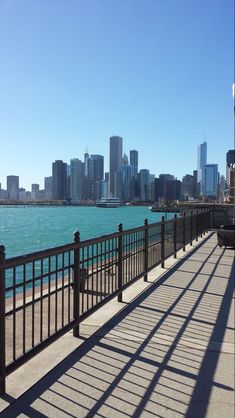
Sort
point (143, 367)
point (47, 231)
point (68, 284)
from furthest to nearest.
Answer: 1. point (47, 231)
2. point (68, 284)
3. point (143, 367)

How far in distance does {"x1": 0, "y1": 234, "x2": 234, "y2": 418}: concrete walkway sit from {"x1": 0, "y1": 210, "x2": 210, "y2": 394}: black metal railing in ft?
0.84

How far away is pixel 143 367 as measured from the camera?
4301 millimetres

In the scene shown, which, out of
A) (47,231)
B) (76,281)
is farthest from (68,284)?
(47,231)

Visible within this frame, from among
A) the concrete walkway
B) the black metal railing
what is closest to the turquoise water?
the black metal railing

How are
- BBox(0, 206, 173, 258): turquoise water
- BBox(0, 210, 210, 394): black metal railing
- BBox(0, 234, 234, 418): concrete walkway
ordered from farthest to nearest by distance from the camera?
BBox(0, 206, 173, 258): turquoise water < BBox(0, 210, 210, 394): black metal railing < BBox(0, 234, 234, 418): concrete walkway

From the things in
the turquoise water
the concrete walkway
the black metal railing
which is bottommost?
the turquoise water

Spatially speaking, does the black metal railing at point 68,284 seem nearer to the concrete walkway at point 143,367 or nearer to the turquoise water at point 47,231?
the concrete walkway at point 143,367

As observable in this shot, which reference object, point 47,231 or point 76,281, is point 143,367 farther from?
point 47,231

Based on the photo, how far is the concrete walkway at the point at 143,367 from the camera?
3492 millimetres

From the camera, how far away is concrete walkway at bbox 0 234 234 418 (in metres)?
3.49

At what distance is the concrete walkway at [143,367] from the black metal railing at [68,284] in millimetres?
257

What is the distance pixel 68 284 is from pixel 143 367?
4.37 feet

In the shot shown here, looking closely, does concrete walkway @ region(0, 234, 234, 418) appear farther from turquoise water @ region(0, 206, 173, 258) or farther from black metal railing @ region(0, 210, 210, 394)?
turquoise water @ region(0, 206, 173, 258)

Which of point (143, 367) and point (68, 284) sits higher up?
point (68, 284)
